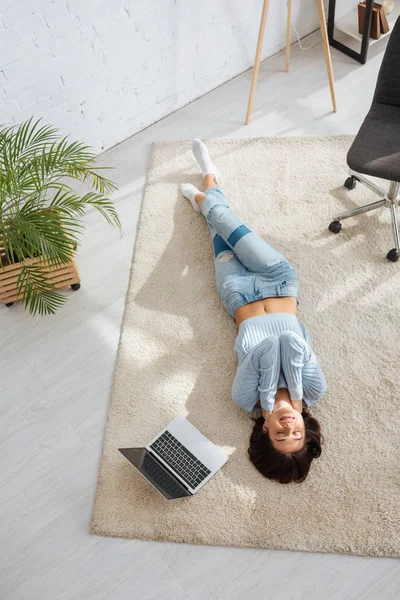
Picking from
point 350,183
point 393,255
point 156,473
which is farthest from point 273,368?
point 350,183

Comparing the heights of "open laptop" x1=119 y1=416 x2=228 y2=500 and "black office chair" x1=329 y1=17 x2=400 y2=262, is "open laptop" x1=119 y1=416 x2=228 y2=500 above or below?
below

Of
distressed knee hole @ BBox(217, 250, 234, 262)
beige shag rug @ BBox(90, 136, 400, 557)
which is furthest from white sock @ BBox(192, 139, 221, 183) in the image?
distressed knee hole @ BBox(217, 250, 234, 262)

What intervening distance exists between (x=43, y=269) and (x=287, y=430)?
1355 mm

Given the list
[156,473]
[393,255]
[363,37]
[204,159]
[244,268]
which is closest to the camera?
[156,473]

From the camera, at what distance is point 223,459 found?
7.54 feet

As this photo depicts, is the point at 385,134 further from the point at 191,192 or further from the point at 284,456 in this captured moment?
the point at 284,456

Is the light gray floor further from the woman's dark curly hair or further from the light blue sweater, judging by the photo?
the light blue sweater

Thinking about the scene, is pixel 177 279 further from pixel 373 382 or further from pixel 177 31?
pixel 177 31

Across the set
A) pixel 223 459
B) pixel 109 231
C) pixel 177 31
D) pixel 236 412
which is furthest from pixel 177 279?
pixel 177 31

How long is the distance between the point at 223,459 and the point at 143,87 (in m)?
2.18

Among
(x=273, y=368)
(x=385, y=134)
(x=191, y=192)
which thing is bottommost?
(x=273, y=368)

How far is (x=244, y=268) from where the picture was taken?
2654 millimetres

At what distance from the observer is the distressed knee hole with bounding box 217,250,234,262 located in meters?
2.69

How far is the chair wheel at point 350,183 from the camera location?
304 centimetres
